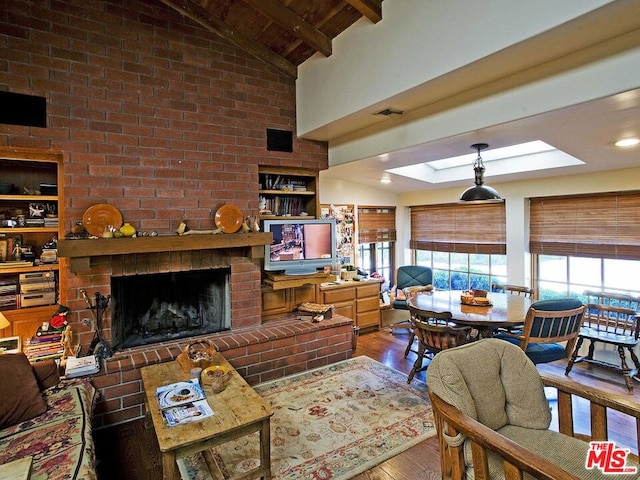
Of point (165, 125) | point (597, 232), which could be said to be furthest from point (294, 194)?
point (597, 232)

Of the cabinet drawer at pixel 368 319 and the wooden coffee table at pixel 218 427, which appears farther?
the cabinet drawer at pixel 368 319

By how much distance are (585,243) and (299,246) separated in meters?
3.13

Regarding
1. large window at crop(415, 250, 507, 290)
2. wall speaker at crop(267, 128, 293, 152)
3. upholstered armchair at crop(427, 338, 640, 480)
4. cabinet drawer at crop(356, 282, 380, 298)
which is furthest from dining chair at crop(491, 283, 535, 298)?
wall speaker at crop(267, 128, 293, 152)

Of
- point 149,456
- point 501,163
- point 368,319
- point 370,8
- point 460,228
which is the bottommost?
point 149,456

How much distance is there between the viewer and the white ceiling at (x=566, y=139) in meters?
2.15

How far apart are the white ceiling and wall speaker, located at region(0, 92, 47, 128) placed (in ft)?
8.99

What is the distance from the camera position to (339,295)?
4789 millimetres

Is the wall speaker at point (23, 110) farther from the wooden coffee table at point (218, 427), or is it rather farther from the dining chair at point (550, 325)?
the dining chair at point (550, 325)

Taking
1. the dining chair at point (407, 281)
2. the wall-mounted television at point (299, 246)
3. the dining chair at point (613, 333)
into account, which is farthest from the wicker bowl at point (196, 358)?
the dining chair at point (613, 333)

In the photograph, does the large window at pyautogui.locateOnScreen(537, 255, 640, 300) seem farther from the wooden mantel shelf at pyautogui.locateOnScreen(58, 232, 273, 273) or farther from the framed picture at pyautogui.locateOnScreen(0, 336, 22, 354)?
the framed picture at pyautogui.locateOnScreen(0, 336, 22, 354)

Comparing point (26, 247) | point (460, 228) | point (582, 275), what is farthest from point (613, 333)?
point (26, 247)

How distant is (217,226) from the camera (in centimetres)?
351

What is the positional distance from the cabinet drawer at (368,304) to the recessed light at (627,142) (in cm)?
322

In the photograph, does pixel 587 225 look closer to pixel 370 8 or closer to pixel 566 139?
pixel 566 139
